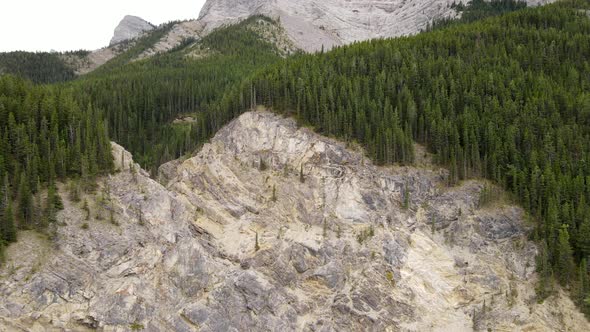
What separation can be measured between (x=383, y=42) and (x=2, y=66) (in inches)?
4681

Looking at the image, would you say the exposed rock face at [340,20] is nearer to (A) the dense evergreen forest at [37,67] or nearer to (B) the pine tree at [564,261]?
(A) the dense evergreen forest at [37,67]

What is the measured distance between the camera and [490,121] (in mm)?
69562

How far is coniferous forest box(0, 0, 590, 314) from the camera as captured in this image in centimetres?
5691

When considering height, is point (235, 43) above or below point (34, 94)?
above

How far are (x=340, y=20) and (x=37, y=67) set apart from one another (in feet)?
310

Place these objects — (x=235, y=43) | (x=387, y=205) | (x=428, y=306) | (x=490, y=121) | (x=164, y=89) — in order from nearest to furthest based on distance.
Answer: (x=428, y=306) < (x=387, y=205) < (x=490, y=121) < (x=164, y=89) < (x=235, y=43)

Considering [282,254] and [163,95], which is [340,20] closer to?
[163,95]

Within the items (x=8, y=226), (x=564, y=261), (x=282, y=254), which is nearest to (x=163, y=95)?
(x=282, y=254)

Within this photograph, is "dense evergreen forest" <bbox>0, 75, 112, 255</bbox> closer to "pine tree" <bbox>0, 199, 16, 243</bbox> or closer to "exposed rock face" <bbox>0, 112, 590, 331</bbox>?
"pine tree" <bbox>0, 199, 16, 243</bbox>

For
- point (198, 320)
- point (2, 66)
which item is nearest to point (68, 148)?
point (198, 320)

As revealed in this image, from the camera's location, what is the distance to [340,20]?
633 ft

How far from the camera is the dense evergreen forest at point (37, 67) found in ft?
543

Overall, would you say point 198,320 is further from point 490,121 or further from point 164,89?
point 164,89

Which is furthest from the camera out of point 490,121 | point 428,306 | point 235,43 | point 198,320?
point 235,43
